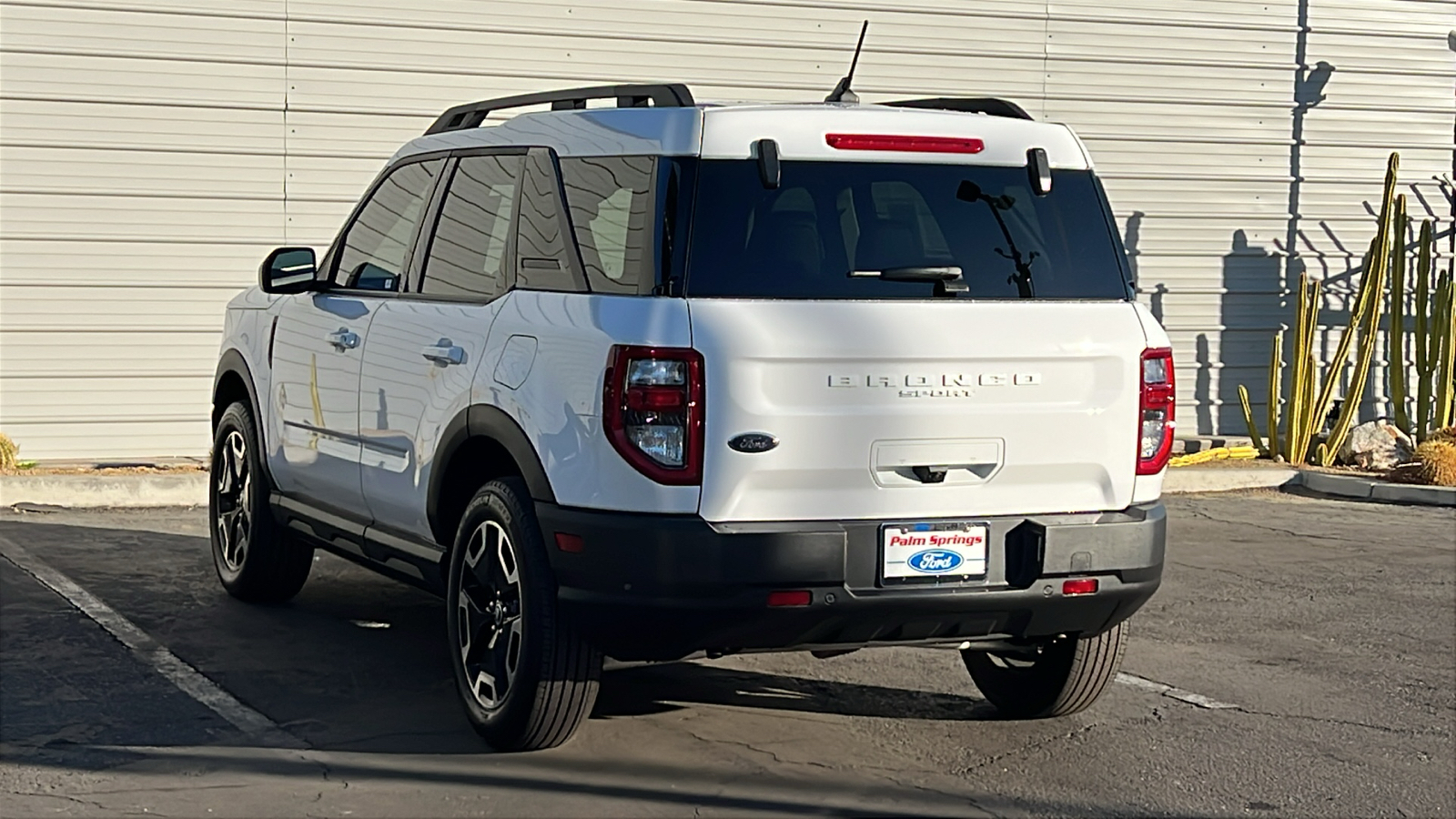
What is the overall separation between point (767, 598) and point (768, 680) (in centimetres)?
171

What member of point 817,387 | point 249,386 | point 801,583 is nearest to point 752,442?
point 817,387

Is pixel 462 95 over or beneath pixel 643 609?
over

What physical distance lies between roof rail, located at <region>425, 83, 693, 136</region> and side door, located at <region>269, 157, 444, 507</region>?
0.95ft

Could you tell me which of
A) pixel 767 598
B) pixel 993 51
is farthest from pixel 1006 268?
pixel 993 51

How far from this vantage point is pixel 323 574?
29.0 ft

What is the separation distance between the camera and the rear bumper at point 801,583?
5.09 meters

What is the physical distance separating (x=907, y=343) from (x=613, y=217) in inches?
36.9

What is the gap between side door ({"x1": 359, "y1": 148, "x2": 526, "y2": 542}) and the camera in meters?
5.95

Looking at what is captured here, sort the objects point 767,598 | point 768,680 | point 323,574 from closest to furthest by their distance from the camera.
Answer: point 767,598
point 768,680
point 323,574

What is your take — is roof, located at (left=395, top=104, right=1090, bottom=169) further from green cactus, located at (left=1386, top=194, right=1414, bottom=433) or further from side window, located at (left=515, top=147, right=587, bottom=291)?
green cactus, located at (left=1386, top=194, right=1414, bottom=433)

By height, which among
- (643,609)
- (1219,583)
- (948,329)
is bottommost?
(1219,583)

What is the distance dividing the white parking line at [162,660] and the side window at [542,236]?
1576 mm

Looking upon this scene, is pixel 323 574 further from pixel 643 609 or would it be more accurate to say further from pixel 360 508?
pixel 643 609

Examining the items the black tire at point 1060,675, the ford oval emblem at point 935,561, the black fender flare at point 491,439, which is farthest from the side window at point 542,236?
the black tire at point 1060,675
